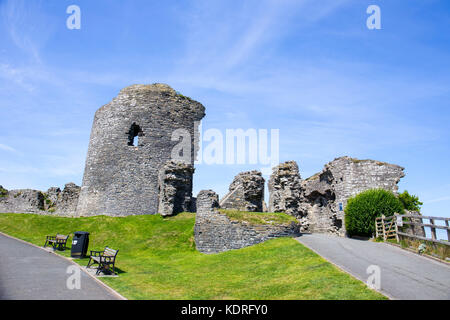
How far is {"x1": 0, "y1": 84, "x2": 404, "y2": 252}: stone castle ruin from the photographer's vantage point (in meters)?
21.8

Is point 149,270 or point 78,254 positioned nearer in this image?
point 149,270

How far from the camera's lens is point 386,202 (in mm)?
19609

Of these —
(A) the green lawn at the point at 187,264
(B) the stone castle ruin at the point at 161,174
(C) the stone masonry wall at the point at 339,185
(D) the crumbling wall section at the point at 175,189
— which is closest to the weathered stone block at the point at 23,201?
(B) the stone castle ruin at the point at 161,174

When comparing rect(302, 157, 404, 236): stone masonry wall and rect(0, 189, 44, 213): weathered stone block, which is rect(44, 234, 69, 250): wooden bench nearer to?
rect(0, 189, 44, 213): weathered stone block

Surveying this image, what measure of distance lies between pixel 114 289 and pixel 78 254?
6528 millimetres

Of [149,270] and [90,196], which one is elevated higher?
[90,196]

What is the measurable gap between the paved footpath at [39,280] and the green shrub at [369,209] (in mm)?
16776

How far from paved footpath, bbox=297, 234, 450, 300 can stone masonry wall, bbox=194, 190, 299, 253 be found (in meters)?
2.96

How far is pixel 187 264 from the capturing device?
13.8 meters

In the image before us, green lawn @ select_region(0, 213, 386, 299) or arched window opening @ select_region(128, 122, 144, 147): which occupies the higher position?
arched window opening @ select_region(128, 122, 144, 147)

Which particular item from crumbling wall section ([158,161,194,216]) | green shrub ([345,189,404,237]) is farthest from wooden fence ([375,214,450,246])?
crumbling wall section ([158,161,194,216])
